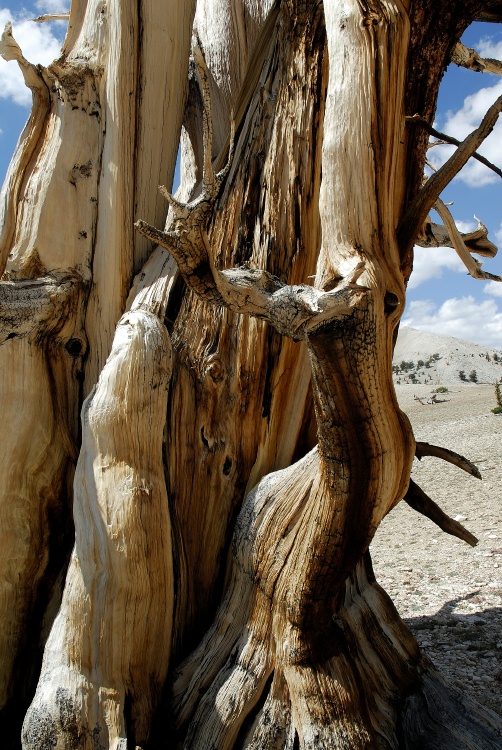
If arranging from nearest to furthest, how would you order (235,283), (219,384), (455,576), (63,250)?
1. (235,283)
2. (219,384)
3. (63,250)
4. (455,576)

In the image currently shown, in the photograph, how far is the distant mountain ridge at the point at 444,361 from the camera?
113ft

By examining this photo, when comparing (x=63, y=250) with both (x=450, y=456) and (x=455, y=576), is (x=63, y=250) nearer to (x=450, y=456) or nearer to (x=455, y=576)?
(x=450, y=456)

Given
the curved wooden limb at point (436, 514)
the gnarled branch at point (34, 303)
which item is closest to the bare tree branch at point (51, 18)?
the gnarled branch at point (34, 303)

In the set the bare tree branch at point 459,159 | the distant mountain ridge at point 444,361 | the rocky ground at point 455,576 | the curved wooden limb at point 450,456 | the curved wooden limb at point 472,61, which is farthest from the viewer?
the distant mountain ridge at point 444,361

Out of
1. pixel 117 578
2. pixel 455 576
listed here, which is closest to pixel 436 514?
pixel 117 578

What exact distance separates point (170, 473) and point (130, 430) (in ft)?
0.76

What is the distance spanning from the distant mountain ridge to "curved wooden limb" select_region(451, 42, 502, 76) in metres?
28.4

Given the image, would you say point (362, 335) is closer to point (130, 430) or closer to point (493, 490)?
point (130, 430)

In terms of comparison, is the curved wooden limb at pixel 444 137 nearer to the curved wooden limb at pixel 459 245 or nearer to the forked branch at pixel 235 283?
the forked branch at pixel 235 283

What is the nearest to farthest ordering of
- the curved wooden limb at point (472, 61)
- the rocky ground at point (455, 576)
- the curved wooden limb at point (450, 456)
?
the curved wooden limb at point (450, 456) < the rocky ground at point (455, 576) < the curved wooden limb at point (472, 61)

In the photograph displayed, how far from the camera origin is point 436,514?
2.21m

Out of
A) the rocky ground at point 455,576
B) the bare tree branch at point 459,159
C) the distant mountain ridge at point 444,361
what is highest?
the distant mountain ridge at point 444,361

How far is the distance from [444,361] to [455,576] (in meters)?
37.5

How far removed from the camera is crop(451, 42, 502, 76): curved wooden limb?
3.15m
